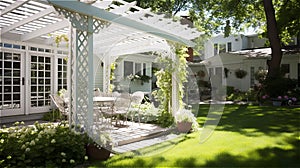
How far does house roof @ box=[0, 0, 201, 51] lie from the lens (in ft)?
15.1

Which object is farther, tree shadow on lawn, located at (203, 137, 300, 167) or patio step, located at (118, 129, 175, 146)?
patio step, located at (118, 129, 175, 146)

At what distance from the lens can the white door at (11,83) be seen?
7219 millimetres

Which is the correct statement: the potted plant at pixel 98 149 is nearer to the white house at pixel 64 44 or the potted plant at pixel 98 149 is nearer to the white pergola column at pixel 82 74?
the white pergola column at pixel 82 74

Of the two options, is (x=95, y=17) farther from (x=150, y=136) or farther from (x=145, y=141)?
(x=150, y=136)

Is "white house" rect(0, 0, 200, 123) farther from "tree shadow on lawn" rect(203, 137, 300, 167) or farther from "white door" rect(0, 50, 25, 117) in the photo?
"tree shadow on lawn" rect(203, 137, 300, 167)

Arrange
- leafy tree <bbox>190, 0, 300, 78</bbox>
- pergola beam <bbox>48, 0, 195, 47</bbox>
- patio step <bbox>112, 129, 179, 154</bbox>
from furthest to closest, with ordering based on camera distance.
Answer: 1. leafy tree <bbox>190, 0, 300, 78</bbox>
2. patio step <bbox>112, 129, 179, 154</bbox>
3. pergola beam <bbox>48, 0, 195, 47</bbox>

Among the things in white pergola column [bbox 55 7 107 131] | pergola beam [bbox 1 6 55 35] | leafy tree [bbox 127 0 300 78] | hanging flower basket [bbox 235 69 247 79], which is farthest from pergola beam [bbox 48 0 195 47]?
hanging flower basket [bbox 235 69 247 79]

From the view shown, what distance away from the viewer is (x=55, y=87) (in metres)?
8.57

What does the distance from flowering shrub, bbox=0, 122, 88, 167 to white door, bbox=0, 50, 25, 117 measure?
376 cm

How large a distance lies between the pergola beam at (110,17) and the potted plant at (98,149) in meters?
2.23

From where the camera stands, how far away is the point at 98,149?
413 cm

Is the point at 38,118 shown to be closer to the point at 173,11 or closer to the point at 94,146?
the point at 94,146

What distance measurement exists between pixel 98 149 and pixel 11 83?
484 cm

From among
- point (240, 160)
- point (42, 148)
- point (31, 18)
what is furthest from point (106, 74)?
point (240, 160)
